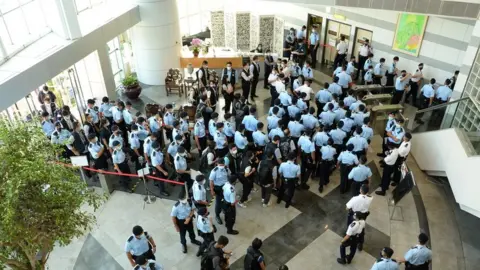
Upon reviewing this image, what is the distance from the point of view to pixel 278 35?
15.1m

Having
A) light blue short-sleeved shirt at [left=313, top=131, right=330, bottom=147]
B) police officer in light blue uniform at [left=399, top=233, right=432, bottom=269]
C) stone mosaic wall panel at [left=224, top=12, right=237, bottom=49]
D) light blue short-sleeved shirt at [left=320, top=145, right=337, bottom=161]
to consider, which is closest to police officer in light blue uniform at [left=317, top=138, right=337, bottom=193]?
light blue short-sleeved shirt at [left=320, top=145, right=337, bottom=161]

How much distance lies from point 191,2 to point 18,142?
14387mm

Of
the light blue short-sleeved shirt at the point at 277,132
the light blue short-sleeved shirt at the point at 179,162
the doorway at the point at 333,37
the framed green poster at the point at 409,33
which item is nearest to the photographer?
the light blue short-sleeved shirt at the point at 179,162

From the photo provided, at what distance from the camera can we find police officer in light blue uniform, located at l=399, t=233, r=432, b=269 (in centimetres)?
600

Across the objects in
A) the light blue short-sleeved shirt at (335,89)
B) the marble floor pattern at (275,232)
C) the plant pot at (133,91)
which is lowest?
the marble floor pattern at (275,232)

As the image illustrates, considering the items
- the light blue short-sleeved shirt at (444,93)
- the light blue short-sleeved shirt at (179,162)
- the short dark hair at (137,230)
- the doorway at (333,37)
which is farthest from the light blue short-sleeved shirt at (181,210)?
the doorway at (333,37)

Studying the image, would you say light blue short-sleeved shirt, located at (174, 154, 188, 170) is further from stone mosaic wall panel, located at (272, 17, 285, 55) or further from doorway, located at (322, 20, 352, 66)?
Answer: doorway, located at (322, 20, 352, 66)

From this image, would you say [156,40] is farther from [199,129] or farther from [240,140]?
[240,140]

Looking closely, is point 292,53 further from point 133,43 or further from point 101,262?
point 101,262

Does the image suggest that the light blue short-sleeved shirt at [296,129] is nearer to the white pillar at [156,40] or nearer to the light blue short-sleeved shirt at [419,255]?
the light blue short-sleeved shirt at [419,255]

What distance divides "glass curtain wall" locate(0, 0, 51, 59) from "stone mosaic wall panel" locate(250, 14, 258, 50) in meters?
7.53

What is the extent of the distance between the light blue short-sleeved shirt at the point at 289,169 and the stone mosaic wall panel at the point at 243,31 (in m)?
8.84

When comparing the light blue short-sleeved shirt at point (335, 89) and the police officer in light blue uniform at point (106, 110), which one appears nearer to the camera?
the police officer in light blue uniform at point (106, 110)

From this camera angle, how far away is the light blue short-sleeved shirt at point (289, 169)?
785 cm
